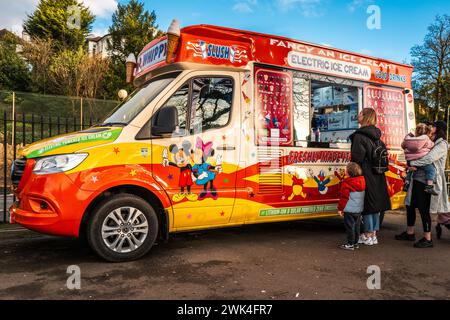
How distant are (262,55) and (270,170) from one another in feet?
5.52

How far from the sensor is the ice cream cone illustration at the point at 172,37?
5027mm

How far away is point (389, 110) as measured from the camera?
734 centimetres

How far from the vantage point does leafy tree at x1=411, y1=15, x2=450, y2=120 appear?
25.2 meters

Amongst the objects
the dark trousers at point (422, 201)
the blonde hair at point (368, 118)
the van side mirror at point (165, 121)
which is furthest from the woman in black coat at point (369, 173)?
the van side mirror at point (165, 121)

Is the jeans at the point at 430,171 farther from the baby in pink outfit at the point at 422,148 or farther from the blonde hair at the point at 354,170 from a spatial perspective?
the blonde hair at the point at 354,170

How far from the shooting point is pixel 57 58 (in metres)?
27.1

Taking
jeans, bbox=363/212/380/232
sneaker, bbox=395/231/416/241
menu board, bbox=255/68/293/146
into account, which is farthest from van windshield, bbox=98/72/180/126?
sneaker, bbox=395/231/416/241

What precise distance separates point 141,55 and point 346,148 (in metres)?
3.71

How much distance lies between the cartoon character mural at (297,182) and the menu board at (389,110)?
6.60ft

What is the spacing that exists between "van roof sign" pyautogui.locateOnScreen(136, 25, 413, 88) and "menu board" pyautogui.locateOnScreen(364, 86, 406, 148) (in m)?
0.20

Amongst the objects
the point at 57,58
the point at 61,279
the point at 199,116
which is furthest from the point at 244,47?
the point at 57,58

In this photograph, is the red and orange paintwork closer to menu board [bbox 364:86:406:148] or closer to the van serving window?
the van serving window

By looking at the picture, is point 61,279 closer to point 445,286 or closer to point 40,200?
point 40,200
